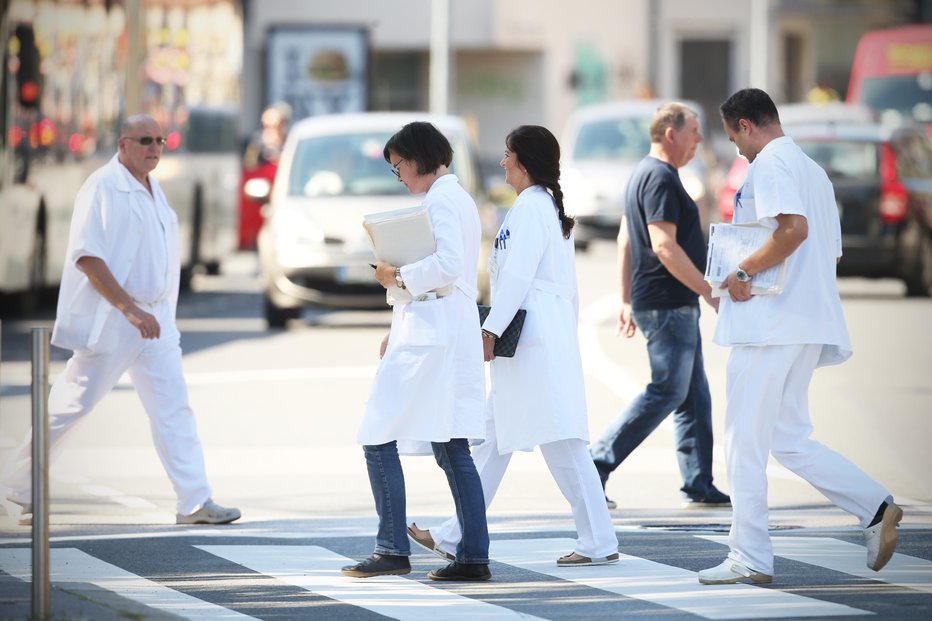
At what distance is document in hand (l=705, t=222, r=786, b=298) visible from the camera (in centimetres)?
746

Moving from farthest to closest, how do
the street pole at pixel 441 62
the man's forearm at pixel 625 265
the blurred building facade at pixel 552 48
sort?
1. the blurred building facade at pixel 552 48
2. the street pole at pixel 441 62
3. the man's forearm at pixel 625 265

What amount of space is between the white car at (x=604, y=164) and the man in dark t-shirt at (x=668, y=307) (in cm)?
1699

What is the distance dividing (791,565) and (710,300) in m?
1.55

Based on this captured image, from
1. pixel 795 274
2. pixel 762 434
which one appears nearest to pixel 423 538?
pixel 762 434

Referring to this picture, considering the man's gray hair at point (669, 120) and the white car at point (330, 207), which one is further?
the white car at point (330, 207)

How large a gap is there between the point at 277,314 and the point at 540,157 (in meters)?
11.1

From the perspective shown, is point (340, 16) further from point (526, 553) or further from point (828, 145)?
point (526, 553)

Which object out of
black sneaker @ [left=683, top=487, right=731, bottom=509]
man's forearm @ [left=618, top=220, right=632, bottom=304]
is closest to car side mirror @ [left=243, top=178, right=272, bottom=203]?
man's forearm @ [left=618, top=220, right=632, bottom=304]

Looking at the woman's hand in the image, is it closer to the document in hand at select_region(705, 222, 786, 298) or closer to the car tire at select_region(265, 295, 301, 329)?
the document in hand at select_region(705, 222, 786, 298)

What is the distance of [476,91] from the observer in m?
49.9

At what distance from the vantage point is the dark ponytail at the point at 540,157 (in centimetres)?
789

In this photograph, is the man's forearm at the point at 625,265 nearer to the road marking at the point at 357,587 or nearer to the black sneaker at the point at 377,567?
the road marking at the point at 357,587

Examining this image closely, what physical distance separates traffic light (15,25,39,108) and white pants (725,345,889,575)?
11.9m

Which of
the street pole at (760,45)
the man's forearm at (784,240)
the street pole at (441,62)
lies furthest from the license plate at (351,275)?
the street pole at (760,45)
